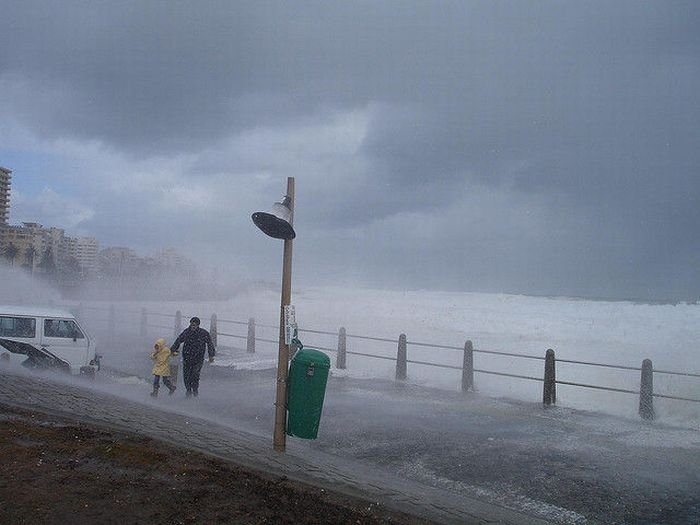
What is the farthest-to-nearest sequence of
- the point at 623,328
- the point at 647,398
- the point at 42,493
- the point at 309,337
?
the point at 623,328 → the point at 309,337 → the point at 647,398 → the point at 42,493

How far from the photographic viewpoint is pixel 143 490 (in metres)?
4.76

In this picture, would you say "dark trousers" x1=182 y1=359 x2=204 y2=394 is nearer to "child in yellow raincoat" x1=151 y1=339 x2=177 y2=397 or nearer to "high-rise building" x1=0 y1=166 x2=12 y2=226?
"child in yellow raincoat" x1=151 y1=339 x2=177 y2=397

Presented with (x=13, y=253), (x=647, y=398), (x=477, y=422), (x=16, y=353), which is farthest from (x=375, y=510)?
(x=13, y=253)

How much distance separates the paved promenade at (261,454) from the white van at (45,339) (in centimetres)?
327

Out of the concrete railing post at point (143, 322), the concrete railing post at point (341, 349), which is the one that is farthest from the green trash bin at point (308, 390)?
the concrete railing post at point (143, 322)

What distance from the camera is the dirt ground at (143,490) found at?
14.1 feet

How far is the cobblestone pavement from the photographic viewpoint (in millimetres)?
5918

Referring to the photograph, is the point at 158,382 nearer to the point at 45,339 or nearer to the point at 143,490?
the point at 45,339

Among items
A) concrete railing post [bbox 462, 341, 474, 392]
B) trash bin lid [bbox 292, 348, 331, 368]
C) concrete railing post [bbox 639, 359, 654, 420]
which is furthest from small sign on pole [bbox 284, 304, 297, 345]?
concrete railing post [bbox 462, 341, 474, 392]

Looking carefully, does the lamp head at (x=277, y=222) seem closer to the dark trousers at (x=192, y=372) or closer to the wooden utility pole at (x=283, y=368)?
the wooden utility pole at (x=283, y=368)

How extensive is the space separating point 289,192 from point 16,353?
886cm

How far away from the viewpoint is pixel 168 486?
4.91 m

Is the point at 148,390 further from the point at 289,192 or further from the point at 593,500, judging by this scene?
the point at 593,500

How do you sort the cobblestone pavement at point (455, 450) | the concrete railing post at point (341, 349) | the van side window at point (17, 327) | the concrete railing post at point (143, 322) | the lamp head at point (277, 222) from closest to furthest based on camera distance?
the cobblestone pavement at point (455, 450), the lamp head at point (277, 222), the van side window at point (17, 327), the concrete railing post at point (341, 349), the concrete railing post at point (143, 322)
